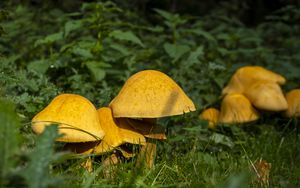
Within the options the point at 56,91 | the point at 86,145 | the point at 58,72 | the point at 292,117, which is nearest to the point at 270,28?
the point at 292,117

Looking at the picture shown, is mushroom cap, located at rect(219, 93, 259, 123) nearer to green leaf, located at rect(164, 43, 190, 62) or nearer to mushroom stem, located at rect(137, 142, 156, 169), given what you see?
green leaf, located at rect(164, 43, 190, 62)

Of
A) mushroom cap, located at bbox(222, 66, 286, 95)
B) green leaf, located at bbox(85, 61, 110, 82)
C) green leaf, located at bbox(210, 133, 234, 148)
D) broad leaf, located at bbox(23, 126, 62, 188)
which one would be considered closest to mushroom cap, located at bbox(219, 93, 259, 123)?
mushroom cap, located at bbox(222, 66, 286, 95)

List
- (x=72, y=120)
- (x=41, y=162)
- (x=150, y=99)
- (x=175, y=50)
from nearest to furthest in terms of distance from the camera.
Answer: (x=41, y=162), (x=72, y=120), (x=150, y=99), (x=175, y=50)

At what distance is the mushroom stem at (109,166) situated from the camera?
9.29 feet

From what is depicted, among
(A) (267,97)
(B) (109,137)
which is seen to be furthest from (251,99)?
(B) (109,137)

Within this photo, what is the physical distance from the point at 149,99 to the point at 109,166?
481mm

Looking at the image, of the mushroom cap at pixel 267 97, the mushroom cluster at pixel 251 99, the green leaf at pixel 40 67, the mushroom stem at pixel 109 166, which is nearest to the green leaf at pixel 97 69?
the green leaf at pixel 40 67

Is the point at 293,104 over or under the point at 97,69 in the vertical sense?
under

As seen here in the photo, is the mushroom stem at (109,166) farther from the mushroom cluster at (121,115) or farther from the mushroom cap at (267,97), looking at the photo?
the mushroom cap at (267,97)

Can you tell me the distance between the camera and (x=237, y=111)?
4.38 meters

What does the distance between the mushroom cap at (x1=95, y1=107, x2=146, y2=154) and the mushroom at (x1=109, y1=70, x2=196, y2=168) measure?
6cm

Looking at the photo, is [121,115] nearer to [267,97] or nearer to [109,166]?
[109,166]

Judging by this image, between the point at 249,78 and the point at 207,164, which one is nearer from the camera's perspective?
the point at 207,164

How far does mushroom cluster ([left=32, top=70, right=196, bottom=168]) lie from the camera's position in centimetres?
278
